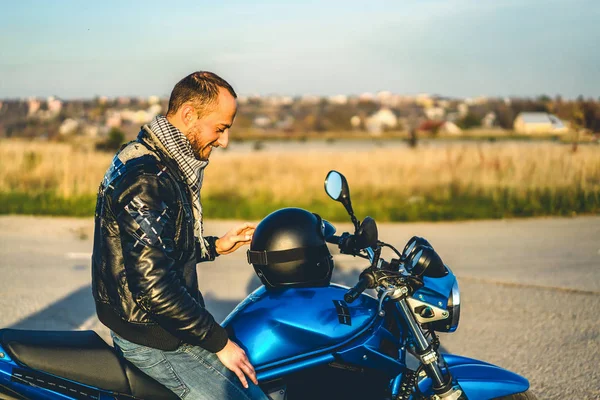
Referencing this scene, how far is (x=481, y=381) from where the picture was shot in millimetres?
2666

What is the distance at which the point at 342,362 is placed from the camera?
2.39 meters

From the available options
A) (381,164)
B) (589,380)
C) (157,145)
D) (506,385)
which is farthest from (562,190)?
(157,145)

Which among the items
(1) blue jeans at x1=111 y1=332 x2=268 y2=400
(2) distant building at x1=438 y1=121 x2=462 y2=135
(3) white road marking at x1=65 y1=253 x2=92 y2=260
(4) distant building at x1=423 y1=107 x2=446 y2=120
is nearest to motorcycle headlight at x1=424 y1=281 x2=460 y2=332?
(1) blue jeans at x1=111 y1=332 x2=268 y2=400

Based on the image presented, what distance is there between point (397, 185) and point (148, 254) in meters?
11.8

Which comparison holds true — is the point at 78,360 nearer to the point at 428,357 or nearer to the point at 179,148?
the point at 179,148

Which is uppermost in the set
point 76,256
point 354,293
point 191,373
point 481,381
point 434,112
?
point 354,293

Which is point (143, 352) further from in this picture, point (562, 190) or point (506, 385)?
point (562, 190)

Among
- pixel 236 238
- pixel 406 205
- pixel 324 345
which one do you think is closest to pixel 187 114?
pixel 236 238

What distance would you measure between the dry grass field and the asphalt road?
44.4 inches

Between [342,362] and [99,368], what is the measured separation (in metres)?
0.83

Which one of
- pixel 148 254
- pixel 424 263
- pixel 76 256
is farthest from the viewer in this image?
pixel 76 256

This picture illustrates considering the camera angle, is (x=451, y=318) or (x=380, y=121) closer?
(x=451, y=318)

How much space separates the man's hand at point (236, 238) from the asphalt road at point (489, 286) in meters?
2.18

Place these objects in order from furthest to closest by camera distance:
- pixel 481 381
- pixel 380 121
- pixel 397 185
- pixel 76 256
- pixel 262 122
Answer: pixel 262 122 < pixel 380 121 < pixel 397 185 < pixel 76 256 < pixel 481 381
